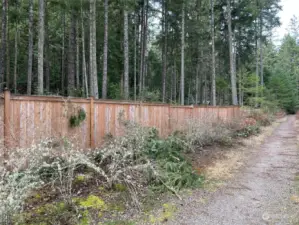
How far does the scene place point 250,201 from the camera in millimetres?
3656

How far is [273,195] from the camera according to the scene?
391 centimetres

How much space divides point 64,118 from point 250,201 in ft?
11.8

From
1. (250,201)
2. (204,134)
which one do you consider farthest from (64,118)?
(204,134)

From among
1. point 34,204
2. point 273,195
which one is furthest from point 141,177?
point 273,195

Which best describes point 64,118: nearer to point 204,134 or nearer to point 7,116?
point 7,116

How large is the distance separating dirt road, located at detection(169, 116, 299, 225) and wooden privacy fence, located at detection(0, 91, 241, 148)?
225 cm

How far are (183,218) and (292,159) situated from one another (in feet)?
15.2

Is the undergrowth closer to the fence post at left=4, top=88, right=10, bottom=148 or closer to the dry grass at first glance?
the fence post at left=4, top=88, right=10, bottom=148

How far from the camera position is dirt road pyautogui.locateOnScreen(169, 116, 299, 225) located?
3092mm

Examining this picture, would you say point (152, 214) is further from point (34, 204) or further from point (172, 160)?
point (172, 160)

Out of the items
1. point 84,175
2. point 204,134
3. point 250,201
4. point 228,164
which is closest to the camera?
point 250,201

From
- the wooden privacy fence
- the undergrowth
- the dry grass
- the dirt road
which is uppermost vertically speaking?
the wooden privacy fence

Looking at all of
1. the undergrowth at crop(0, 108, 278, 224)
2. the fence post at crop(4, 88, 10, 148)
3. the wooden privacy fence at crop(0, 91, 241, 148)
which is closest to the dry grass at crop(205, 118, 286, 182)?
the undergrowth at crop(0, 108, 278, 224)

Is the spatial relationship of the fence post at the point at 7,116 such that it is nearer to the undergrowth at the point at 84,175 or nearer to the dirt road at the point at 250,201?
the undergrowth at the point at 84,175
